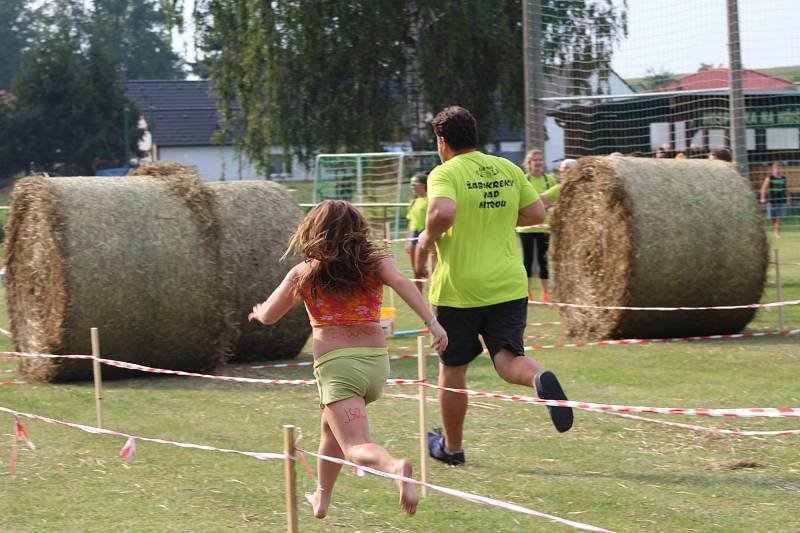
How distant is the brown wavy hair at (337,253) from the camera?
5219mm

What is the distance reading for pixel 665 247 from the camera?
11.4m

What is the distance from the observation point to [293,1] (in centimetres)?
2836

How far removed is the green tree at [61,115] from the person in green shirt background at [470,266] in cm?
5671

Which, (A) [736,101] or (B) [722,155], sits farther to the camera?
(B) [722,155]

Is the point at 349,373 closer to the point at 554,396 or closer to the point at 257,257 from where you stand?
the point at 554,396

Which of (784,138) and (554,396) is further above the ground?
(784,138)

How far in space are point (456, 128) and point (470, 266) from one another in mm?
787

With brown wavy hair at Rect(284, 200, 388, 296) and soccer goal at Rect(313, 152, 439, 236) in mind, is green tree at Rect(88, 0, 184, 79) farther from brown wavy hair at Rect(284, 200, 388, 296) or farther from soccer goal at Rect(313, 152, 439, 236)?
brown wavy hair at Rect(284, 200, 388, 296)

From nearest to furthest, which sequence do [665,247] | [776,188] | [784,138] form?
[665,247]
[784,138]
[776,188]

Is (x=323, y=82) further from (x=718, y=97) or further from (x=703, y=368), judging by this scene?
(x=703, y=368)

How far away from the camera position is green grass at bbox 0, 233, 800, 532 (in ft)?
18.7

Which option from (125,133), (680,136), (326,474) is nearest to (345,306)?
(326,474)

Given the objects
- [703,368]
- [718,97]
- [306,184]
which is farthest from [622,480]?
[306,184]

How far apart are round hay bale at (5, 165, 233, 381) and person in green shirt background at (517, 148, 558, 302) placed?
5513mm
